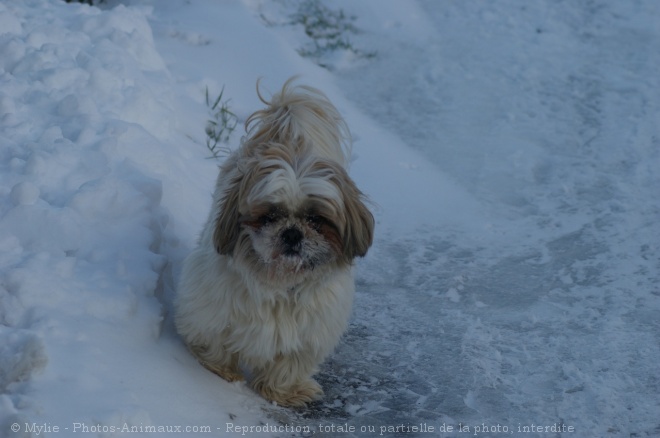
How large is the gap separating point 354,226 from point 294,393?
89cm

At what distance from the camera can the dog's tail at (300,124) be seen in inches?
153

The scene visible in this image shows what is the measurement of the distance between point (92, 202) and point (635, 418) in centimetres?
261

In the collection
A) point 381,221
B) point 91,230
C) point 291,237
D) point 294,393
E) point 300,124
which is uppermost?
point 300,124

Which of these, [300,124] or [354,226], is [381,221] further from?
[354,226]

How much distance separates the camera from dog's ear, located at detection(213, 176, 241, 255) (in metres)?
3.57

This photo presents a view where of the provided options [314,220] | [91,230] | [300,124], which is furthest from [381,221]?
[314,220]

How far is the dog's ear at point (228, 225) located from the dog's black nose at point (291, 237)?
227 millimetres

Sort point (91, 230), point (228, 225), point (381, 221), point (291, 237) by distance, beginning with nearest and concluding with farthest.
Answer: point (291, 237) → point (228, 225) → point (91, 230) → point (381, 221)

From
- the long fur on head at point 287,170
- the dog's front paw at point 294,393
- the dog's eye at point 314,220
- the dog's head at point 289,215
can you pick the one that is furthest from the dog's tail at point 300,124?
the dog's front paw at point 294,393

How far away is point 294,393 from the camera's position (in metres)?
4.03

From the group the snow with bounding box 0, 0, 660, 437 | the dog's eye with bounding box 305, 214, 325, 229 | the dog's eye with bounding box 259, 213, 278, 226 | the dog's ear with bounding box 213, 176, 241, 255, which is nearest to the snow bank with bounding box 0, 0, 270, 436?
the snow with bounding box 0, 0, 660, 437

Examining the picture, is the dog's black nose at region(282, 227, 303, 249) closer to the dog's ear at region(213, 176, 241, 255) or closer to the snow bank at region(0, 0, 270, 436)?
the dog's ear at region(213, 176, 241, 255)

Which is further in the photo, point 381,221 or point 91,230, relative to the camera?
point 381,221

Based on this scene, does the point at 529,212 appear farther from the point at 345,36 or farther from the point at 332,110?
the point at 345,36
